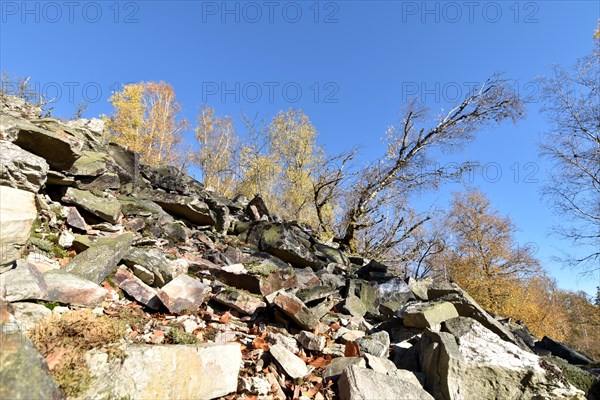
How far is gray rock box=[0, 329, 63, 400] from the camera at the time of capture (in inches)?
68.2

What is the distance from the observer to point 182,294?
4.25 meters

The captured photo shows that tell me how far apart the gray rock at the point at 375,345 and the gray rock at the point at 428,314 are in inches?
27.3

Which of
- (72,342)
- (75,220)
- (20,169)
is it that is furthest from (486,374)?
(75,220)

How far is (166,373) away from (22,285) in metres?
1.77

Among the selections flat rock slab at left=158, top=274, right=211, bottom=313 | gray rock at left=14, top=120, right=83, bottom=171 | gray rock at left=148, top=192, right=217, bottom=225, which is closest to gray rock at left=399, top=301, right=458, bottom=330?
flat rock slab at left=158, top=274, right=211, bottom=313

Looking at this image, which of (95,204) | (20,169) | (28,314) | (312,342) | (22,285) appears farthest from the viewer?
(95,204)

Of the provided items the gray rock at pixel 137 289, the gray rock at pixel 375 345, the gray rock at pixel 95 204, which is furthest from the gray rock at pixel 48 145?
the gray rock at pixel 375 345

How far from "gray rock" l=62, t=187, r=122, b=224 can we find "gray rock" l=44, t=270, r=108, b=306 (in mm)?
2219

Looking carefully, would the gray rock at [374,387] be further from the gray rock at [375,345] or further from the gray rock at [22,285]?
the gray rock at [22,285]

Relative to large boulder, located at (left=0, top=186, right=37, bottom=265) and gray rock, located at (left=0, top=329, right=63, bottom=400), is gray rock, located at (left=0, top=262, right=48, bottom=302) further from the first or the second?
gray rock, located at (left=0, top=329, right=63, bottom=400)

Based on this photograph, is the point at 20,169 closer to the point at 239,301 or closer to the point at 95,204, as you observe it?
the point at 95,204

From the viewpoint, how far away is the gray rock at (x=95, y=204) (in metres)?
5.59

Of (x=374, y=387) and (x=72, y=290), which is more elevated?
(x=374, y=387)

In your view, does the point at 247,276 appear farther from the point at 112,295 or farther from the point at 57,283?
the point at 57,283
